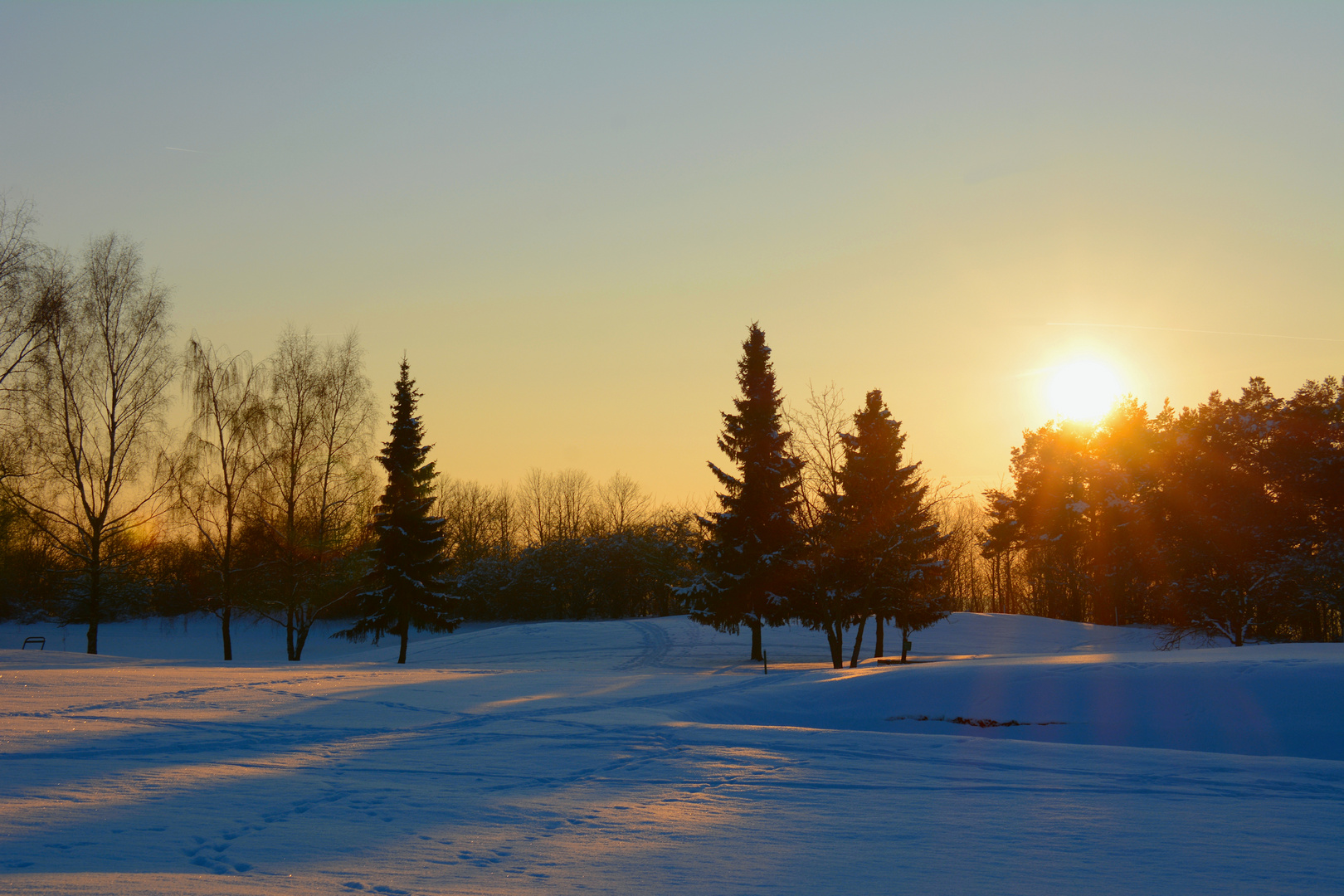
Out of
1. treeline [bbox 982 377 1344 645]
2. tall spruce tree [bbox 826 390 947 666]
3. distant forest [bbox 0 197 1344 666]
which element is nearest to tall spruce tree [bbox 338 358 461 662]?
distant forest [bbox 0 197 1344 666]

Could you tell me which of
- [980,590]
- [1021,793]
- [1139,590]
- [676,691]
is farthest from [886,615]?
[980,590]

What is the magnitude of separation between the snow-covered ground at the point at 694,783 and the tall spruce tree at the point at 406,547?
13.8 metres

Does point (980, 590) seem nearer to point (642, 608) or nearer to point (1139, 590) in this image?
point (1139, 590)

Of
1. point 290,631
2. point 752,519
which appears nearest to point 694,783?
point 752,519

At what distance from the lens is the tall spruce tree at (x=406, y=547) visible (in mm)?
30500

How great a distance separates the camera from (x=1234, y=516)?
2967cm

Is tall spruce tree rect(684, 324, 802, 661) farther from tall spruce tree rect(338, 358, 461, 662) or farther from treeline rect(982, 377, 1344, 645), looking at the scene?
treeline rect(982, 377, 1344, 645)

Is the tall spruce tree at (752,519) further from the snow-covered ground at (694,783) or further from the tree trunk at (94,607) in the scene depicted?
the tree trunk at (94,607)

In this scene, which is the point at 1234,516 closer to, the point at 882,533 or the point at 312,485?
the point at 882,533

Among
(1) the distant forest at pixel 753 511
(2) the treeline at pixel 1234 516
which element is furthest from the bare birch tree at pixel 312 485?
(2) the treeline at pixel 1234 516

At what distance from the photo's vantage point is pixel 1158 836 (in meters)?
6.01

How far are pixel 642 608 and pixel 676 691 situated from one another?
123 feet

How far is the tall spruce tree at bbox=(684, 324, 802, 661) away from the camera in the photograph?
30594 mm

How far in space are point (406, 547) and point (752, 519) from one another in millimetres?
12918
